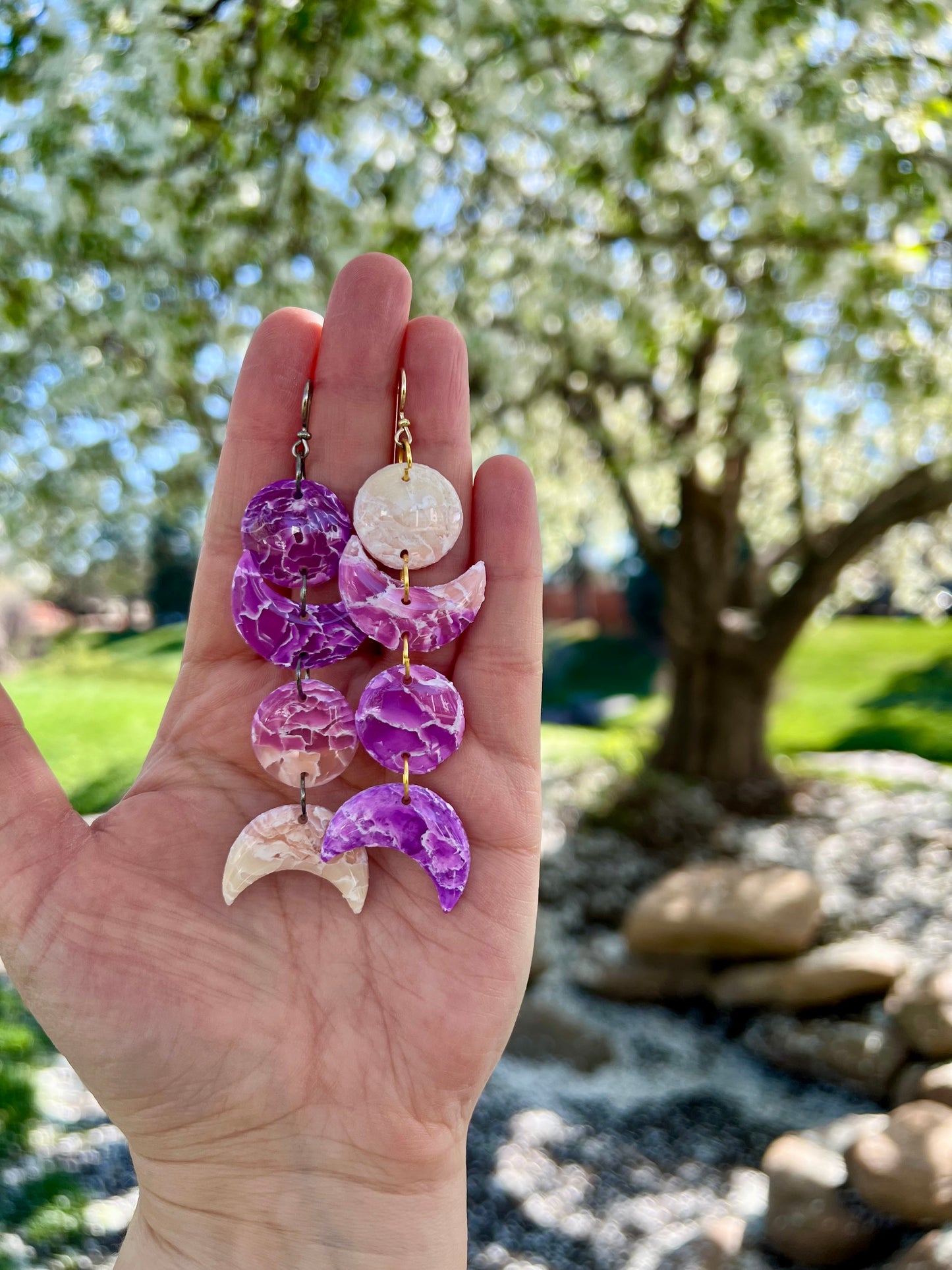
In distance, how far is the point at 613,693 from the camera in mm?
14859

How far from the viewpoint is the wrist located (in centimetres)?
144

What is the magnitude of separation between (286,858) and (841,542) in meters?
4.94

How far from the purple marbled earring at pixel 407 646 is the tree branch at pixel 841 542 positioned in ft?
14.3

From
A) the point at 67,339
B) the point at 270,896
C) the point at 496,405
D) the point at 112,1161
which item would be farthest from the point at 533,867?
the point at 496,405

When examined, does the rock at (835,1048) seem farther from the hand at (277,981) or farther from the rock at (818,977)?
the hand at (277,981)

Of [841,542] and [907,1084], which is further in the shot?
[841,542]

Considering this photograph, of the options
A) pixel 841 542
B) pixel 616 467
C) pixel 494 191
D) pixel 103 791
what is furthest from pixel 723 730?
pixel 103 791

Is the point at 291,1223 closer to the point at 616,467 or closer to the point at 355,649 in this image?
the point at 355,649

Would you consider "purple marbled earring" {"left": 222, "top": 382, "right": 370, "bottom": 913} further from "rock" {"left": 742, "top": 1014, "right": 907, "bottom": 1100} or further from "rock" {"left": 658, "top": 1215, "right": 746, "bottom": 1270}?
"rock" {"left": 742, "top": 1014, "right": 907, "bottom": 1100}

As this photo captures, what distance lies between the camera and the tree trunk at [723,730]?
20.9 feet

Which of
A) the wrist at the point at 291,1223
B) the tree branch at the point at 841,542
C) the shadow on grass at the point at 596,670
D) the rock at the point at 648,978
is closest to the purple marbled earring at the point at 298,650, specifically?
the wrist at the point at 291,1223

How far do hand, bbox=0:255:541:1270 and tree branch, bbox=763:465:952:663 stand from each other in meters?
4.45

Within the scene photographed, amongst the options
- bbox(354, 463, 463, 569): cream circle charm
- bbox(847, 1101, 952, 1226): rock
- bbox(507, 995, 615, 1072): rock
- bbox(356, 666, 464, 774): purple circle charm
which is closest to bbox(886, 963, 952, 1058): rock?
bbox(847, 1101, 952, 1226): rock

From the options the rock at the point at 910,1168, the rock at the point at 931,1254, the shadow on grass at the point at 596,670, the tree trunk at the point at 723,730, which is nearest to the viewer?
the rock at the point at 931,1254
